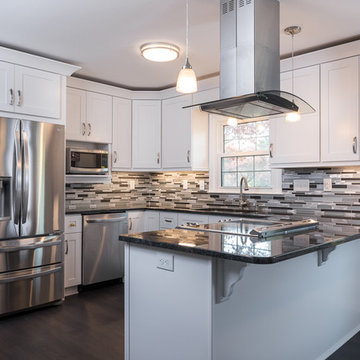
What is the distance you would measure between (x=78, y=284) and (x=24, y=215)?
1093 mm

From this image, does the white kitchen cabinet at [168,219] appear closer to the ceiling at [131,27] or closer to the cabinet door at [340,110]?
the ceiling at [131,27]

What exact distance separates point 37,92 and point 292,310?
288 centimetres

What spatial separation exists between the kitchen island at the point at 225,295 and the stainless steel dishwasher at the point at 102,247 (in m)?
2.02

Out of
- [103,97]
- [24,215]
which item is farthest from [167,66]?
[24,215]

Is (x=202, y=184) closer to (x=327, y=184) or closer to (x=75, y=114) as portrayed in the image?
(x=327, y=184)

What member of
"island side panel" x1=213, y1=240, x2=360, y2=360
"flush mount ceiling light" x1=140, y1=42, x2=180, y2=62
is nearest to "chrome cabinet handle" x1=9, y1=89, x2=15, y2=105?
"flush mount ceiling light" x1=140, y1=42, x2=180, y2=62

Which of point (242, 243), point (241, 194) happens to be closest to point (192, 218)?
point (241, 194)

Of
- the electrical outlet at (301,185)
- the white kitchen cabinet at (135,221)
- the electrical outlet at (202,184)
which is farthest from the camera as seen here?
the electrical outlet at (202,184)

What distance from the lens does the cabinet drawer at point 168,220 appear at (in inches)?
172

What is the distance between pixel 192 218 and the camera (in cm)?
414

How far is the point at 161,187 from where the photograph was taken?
5.25m

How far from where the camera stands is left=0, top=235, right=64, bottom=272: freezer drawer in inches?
126

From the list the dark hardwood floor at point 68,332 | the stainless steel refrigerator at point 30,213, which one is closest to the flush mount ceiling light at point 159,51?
the stainless steel refrigerator at point 30,213

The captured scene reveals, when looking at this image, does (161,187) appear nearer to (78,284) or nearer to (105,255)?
(105,255)
